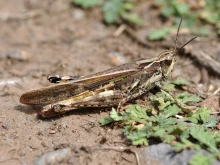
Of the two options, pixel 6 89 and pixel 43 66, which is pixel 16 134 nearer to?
pixel 6 89

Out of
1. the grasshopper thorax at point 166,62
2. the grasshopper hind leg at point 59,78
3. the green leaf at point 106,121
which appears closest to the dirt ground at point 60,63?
the green leaf at point 106,121

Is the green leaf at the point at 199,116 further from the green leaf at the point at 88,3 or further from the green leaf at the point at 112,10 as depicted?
the green leaf at the point at 88,3

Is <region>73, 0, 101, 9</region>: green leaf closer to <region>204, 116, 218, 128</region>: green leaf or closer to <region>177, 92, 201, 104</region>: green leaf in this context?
<region>177, 92, 201, 104</region>: green leaf

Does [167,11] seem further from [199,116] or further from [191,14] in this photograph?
[199,116]

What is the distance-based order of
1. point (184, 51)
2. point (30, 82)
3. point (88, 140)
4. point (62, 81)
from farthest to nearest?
point (184, 51)
point (30, 82)
point (62, 81)
point (88, 140)

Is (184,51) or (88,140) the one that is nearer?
(88,140)

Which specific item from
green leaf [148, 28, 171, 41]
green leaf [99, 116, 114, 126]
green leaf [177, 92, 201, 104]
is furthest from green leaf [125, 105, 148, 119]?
green leaf [148, 28, 171, 41]

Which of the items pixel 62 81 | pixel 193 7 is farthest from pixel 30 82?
pixel 193 7
